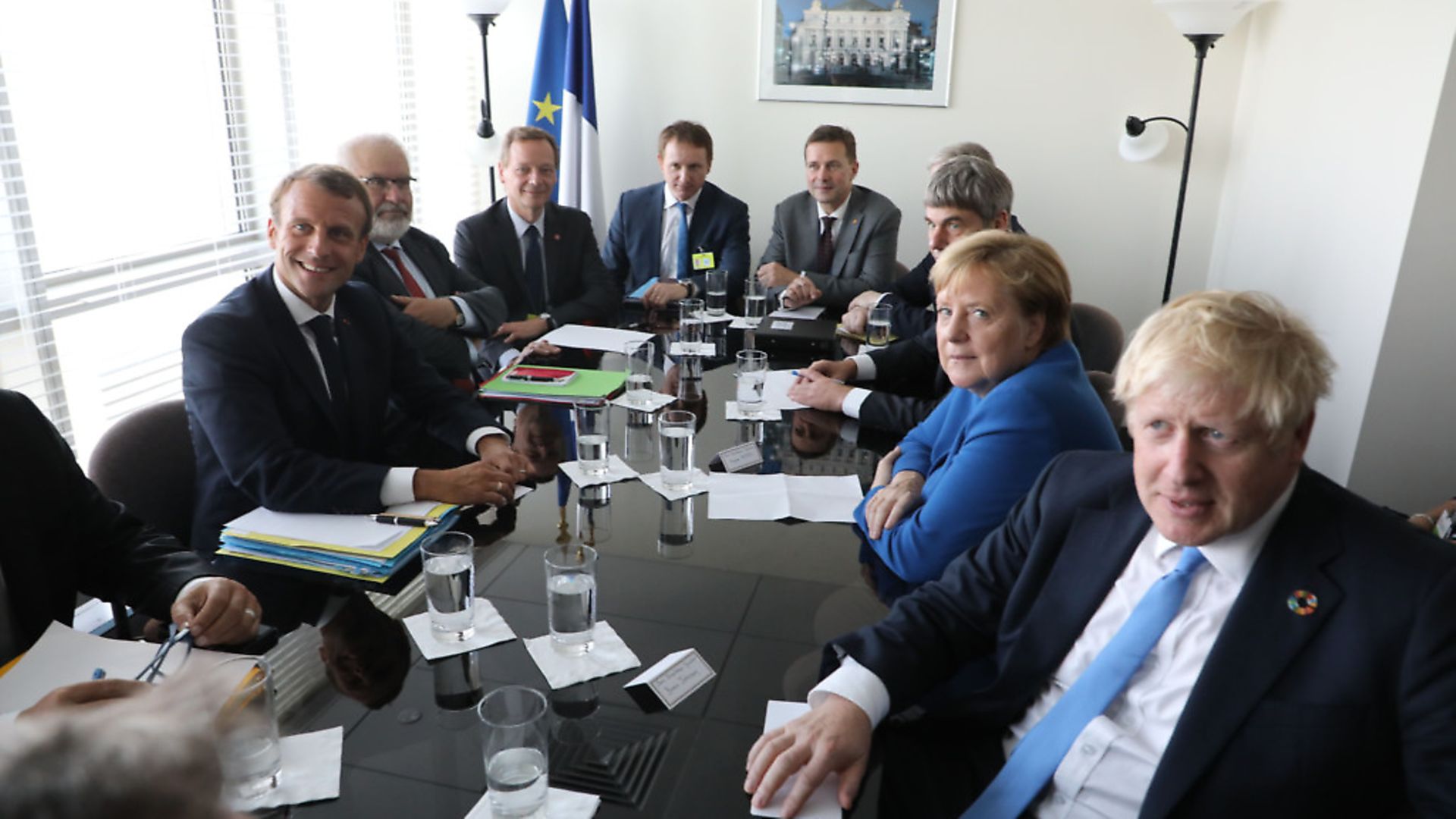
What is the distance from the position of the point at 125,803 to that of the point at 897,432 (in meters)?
2.12

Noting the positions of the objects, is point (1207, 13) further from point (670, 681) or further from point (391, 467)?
point (670, 681)

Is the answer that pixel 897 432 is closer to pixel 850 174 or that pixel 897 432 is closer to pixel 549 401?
pixel 549 401

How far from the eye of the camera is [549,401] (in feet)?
8.16

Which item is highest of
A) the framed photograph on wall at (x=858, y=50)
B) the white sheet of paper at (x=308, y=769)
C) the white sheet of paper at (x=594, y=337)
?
the framed photograph on wall at (x=858, y=50)

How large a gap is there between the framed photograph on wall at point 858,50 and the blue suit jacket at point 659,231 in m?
1.08

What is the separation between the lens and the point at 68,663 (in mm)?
1288

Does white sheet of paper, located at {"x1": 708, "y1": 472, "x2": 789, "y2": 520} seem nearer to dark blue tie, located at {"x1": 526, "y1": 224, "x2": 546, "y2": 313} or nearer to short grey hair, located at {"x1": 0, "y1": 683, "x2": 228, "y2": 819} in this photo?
short grey hair, located at {"x1": 0, "y1": 683, "x2": 228, "y2": 819}

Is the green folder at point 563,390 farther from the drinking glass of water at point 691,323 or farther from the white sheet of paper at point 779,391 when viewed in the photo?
the drinking glass of water at point 691,323

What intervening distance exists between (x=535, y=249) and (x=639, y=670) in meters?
2.85

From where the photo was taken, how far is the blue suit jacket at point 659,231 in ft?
15.1

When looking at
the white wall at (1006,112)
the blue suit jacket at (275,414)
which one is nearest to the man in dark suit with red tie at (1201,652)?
the blue suit jacket at (275,414)

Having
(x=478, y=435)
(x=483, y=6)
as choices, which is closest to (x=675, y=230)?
(x=483, y=6)

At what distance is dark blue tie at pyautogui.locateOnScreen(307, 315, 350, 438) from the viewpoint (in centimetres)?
A: 206

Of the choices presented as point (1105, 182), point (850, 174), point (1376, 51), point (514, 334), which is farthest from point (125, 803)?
point (1105, 182)
